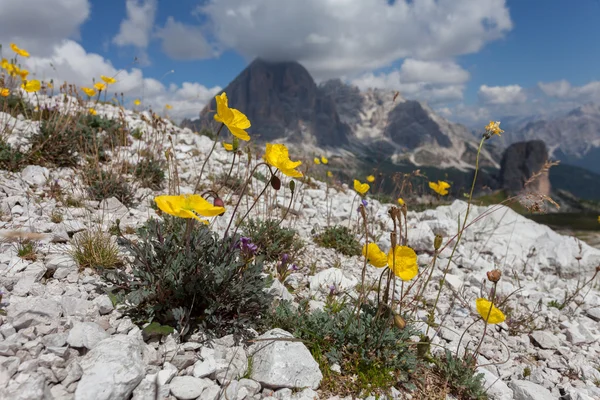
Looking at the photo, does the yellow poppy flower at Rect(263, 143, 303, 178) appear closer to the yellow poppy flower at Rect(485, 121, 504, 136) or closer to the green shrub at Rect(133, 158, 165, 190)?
the yellow poppy flower at Rect(485, 121, 504, 136)

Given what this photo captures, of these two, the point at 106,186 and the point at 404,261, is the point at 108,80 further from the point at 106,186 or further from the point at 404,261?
the point at 404,261

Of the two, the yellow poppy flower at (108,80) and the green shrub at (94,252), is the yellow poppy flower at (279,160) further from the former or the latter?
the yellow poppy flower at (108,80)

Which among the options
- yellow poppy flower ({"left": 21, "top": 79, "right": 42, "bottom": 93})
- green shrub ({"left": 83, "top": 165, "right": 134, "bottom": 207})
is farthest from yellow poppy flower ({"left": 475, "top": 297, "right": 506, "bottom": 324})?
yellow poppy flower ({"left": 21, "top": 79, "right": 42, "bottom": 93})

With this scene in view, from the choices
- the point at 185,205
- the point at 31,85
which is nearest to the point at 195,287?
the point at 185,205

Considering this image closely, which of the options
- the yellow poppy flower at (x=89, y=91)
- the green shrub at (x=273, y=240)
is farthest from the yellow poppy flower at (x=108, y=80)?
the green shrub at (x=273, y=240)

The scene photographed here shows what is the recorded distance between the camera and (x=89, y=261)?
3.15m

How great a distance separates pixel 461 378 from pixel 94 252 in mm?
3543

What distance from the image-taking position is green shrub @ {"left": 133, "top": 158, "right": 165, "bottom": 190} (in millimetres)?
5840

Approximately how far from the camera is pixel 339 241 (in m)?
5.21

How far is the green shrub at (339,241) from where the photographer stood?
5.16 metres

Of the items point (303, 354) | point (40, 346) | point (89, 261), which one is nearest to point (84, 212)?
point (89, 261)

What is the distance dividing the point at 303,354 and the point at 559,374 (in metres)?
2.79

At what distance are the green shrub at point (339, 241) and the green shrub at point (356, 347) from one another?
7.39 ft

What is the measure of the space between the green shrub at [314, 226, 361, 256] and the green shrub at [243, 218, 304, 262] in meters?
0.66
